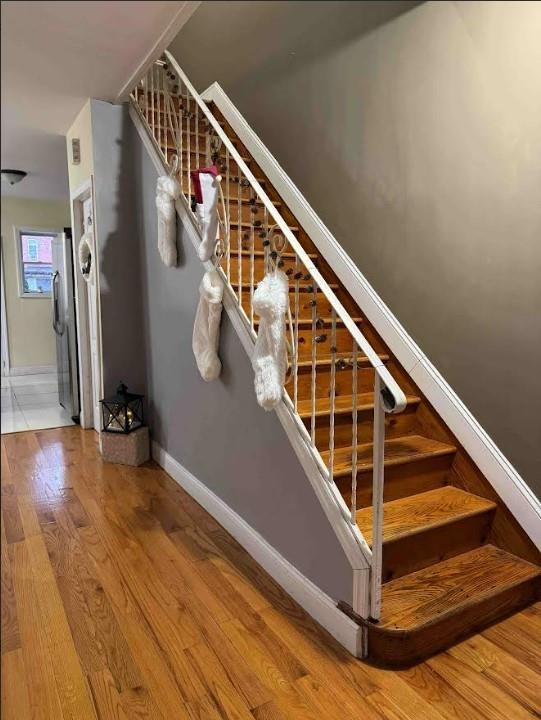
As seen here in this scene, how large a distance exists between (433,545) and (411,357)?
90 cm

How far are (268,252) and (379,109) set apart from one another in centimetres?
72

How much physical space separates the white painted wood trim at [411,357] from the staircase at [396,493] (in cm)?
6

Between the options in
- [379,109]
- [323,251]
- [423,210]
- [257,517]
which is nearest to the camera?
[379,109]

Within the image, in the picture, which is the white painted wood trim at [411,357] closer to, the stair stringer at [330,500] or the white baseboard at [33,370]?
the stair stringer at [330,500]

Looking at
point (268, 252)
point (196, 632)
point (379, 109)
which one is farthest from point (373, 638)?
point (379, 109)

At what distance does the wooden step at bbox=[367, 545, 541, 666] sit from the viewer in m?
1.59

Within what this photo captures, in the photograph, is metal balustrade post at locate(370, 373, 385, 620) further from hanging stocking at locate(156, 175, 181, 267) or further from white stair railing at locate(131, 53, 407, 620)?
hanging stocking at locate(156, 175, 181, 267)

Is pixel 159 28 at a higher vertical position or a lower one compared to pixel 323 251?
higher

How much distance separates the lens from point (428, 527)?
1915mm

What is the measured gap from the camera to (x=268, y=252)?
77.6 inches

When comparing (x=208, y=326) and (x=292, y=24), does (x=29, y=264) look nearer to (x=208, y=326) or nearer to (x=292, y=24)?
(x=208, y=326)

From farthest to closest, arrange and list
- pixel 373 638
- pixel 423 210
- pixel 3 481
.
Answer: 1. pixel 423 210
2. pixel 373 638
3. pixel 3 481

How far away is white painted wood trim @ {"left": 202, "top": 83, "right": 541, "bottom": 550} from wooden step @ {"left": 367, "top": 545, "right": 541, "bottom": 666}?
0.19 m

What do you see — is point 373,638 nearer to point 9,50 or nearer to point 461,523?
point 461,523
